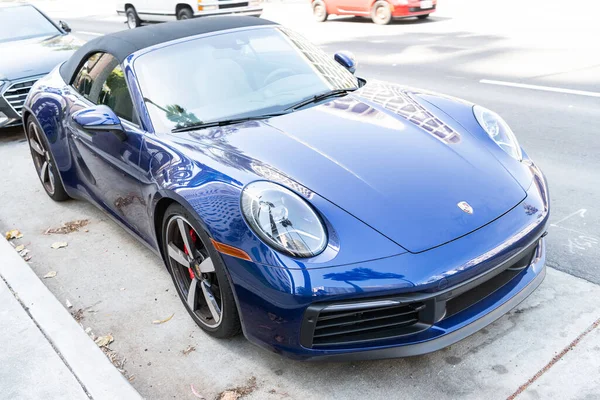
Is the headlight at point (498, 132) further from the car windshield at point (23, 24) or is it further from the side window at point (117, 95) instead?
the car windshield at point (23, 24)

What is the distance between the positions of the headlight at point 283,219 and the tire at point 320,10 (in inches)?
573

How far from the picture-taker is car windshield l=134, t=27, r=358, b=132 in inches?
138

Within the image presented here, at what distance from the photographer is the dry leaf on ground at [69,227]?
15.4 feet

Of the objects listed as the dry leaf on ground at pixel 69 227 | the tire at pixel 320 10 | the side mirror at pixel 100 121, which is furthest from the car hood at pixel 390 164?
the tire at pixel 320 10

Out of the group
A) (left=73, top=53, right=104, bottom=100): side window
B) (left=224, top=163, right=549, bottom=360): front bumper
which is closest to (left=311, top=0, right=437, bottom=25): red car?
(left=73, top=53, right=104, bottom=100): side window

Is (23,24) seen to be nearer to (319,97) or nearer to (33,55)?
(33,55)

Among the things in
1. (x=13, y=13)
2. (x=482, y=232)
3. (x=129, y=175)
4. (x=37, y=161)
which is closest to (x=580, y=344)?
(x=482, y=232)

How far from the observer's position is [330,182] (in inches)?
109

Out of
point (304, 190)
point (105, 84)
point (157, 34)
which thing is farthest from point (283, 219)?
point (105, 84)

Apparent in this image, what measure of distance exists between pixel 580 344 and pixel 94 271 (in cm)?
289

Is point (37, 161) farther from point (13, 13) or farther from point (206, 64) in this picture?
point (13, 13)

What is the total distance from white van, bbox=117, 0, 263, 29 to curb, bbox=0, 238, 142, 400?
40.6 feet

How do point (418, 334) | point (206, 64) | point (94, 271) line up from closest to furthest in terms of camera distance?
1. point (418, 334)
2. point (206, 64)
3. point (94, 271)

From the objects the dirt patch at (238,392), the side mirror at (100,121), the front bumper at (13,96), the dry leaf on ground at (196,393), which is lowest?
the dry leaf on ground at (196,393)
